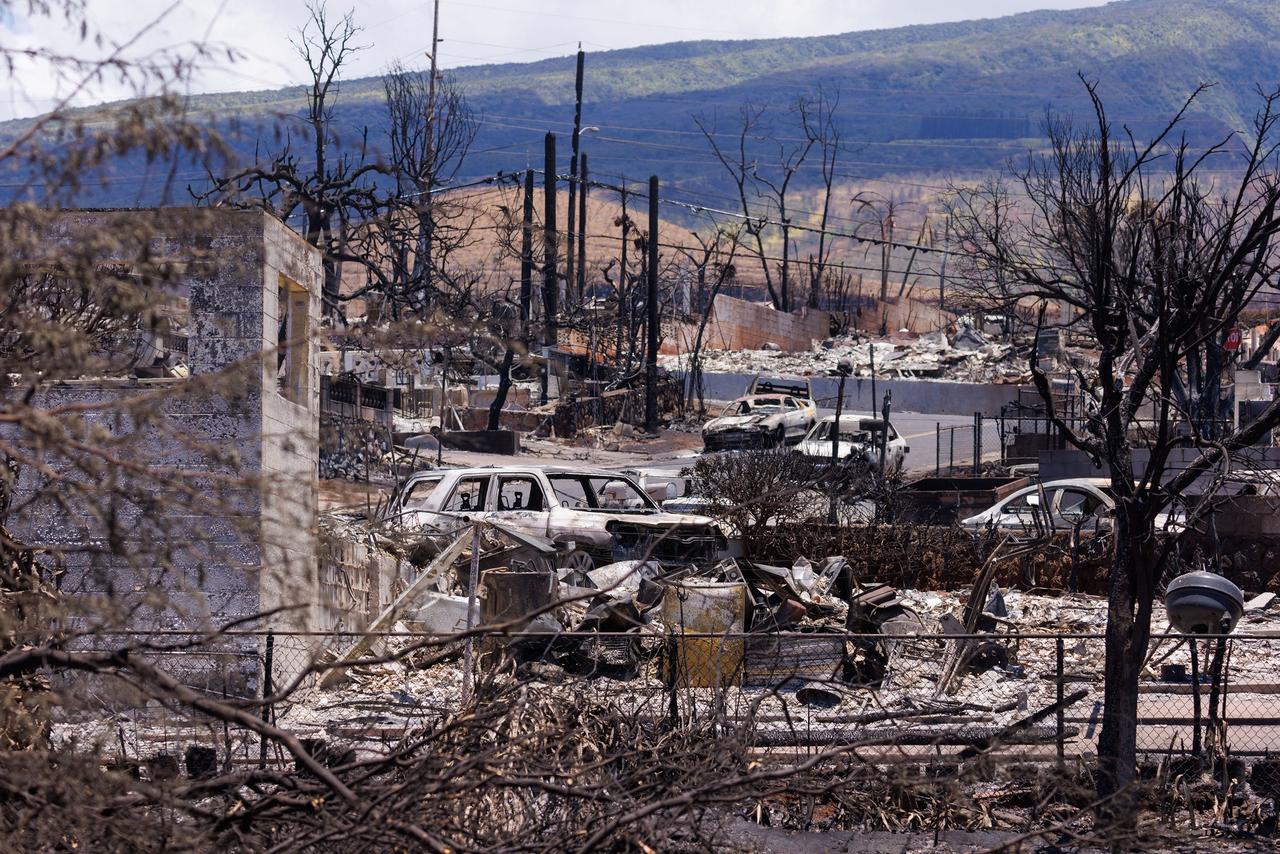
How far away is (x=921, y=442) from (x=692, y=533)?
2135 cm

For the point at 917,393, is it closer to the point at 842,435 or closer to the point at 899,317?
the point at 842,435

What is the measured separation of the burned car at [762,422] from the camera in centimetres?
3134

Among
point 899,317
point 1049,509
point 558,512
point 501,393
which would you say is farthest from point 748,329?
point 558,512

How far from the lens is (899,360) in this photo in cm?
5216

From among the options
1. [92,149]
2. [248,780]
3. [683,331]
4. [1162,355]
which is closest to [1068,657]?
[1162,355]

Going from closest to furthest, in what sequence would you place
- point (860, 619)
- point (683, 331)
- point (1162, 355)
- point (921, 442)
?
point (1162, 355) → point (860, 619) → point (921, 442) → point (683, 331)

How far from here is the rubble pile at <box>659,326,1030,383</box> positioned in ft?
160

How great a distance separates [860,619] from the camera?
14.7 meters

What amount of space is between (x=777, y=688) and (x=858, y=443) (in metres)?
20.3

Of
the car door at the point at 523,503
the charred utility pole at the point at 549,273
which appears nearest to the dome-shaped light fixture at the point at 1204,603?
the car door at the point at 523,503

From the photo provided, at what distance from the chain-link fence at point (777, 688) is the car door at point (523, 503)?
2.72 m

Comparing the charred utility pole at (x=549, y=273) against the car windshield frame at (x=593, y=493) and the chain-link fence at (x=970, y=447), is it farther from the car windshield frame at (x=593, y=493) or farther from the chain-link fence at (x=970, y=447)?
the car windshield frame at (x=593, y=493)

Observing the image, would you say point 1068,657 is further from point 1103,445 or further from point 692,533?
point 1103,445

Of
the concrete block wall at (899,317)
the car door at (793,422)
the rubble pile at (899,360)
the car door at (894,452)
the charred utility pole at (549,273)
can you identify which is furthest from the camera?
the concrete block wall at (899,317)
